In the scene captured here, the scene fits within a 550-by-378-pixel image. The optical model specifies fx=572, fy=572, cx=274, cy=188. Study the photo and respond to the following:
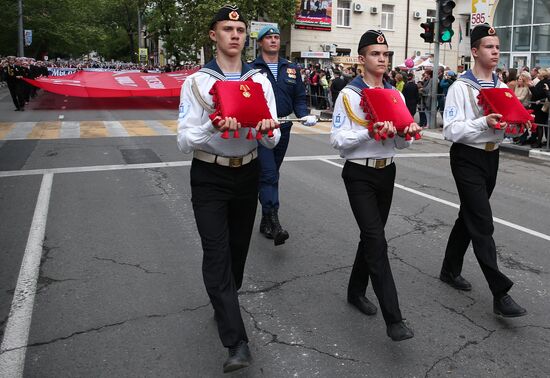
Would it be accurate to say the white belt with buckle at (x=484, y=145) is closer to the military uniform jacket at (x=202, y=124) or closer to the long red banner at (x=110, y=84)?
the military uniform jacket at (x=202, y=124)

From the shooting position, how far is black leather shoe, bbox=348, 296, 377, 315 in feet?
13.6

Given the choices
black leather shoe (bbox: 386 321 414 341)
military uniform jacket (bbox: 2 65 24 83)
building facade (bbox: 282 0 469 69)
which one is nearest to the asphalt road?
black leather shoe (bbox: 386 321 414 341)

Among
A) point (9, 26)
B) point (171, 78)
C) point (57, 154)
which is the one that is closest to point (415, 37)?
point (171, 78)

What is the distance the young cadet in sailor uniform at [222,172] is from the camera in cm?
323

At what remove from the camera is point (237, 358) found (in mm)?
3170

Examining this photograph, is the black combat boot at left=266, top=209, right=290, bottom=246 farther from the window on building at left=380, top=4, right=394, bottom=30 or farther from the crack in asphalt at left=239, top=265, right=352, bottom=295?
the window on building at left=380, top=4, right=394, bottom=30

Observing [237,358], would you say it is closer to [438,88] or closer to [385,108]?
[385,108]

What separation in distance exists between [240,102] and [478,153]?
1.95 m

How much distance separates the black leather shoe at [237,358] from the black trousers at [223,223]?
4 cm

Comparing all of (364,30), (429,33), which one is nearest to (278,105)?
(429,33)

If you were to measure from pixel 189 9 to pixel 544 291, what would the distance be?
30119 millimetres

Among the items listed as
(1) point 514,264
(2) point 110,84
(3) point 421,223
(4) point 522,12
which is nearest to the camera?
(1) point 514,264

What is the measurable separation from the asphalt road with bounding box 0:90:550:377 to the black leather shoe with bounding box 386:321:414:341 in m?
0.14

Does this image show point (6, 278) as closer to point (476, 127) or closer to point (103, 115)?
point (476, 127)
